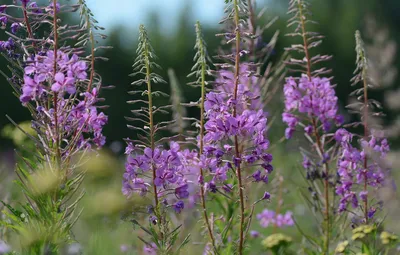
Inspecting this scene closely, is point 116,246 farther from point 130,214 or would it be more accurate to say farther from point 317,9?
point 317,9

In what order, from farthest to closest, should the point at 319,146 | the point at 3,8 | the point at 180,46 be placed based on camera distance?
the point at 180,46 → the point at 319,146 → the point at 3,8

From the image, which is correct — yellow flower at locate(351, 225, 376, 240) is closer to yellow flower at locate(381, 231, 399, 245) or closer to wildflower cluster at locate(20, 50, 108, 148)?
yellow flower at locate(381, 231, 399, 245)

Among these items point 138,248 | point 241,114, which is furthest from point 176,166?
point 138,248

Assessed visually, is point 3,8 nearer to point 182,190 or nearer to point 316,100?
point 182,190

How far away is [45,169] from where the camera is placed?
10.1ft

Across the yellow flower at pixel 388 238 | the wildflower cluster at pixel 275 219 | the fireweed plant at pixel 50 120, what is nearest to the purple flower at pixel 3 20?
the fireweed plant at pixel 50 120

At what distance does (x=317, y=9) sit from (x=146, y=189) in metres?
30.5

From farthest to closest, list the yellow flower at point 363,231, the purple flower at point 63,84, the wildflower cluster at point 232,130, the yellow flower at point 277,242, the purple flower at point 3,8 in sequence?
the yellow flower at point 277,242, the yellow flower at point 363,231, the purple flower at point 3,8, the wildflower cluster at point 232,130, the purple flower at point 63,84

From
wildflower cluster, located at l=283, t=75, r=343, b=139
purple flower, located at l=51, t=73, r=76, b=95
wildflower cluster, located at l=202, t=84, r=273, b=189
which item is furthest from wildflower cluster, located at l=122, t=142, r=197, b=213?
wildflower cluster, located at l=283, t=75, r=343, b=139

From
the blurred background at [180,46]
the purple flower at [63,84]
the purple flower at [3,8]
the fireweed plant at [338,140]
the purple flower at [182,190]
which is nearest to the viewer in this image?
the purple flower at [63,84]

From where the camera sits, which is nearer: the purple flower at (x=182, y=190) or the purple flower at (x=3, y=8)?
the purple flower at (x=182, y=190)

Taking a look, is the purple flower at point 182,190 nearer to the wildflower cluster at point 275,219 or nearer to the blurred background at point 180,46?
the wildflower cluster at point 275,219

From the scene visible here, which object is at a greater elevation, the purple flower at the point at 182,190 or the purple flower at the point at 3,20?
the purple flower at the point at 3,20

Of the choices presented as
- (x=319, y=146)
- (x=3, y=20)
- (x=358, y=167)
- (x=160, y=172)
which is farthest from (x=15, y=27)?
(x=358, y=167)
